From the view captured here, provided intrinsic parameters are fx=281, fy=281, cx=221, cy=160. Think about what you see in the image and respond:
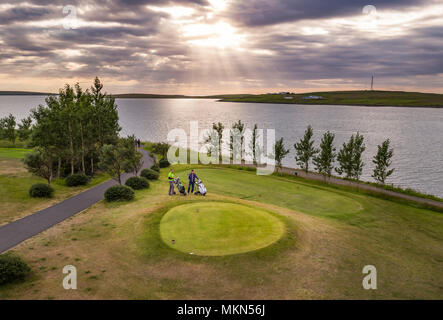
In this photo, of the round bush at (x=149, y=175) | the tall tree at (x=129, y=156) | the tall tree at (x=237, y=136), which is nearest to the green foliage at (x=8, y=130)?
the tall tree at (x=237, y=136)

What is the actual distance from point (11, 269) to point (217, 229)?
38.3ft

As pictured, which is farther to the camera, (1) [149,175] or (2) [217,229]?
(1) [149,175]

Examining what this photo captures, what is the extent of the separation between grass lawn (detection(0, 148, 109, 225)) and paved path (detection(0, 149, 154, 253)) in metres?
1.18

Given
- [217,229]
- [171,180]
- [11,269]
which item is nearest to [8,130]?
[171,180]

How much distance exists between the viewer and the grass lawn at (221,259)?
546 inches

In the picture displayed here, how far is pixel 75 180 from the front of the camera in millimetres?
37625

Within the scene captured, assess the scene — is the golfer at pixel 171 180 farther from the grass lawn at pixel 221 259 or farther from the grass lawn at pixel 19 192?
the grass lawn at pixel 19 192

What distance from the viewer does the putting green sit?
17.6 metres

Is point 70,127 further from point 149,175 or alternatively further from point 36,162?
point 149,175

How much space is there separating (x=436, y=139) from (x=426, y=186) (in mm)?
78761
